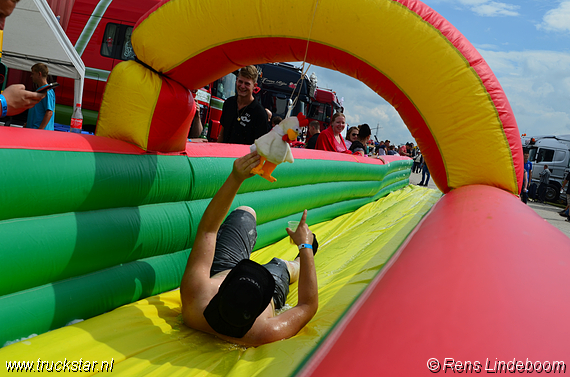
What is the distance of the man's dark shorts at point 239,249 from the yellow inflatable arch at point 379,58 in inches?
24.9

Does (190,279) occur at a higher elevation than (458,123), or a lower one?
lower

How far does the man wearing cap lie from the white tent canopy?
3.95 m

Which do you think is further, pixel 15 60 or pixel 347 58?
pixel 15 60

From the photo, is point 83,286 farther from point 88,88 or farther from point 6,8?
point 88,88

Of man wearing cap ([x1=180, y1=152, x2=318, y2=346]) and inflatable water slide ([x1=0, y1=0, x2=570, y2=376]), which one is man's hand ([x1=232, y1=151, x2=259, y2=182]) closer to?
man wearing cap ([x1=180, y1=152, x2=318, y2=346])

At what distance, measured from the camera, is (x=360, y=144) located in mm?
5734

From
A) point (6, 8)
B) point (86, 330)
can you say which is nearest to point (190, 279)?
point (86, 330)

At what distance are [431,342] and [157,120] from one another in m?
1.61

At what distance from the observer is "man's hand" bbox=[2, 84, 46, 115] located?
136cm

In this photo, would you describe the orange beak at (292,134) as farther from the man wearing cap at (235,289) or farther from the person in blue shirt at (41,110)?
the person in blue shirt at (41,110)

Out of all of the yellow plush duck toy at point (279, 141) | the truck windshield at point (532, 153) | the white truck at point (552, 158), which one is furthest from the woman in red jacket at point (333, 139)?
the truck windshield at point (532, 153)

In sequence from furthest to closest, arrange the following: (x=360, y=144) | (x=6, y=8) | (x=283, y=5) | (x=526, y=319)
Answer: (x=360, y=144) → (x=283, y=5) → (x=6, y=8) → (x=526, y=319)

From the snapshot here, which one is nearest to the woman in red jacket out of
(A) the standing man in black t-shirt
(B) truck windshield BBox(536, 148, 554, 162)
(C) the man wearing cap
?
(A) the standing man in black t-shirt

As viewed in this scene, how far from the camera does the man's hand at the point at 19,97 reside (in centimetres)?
136
